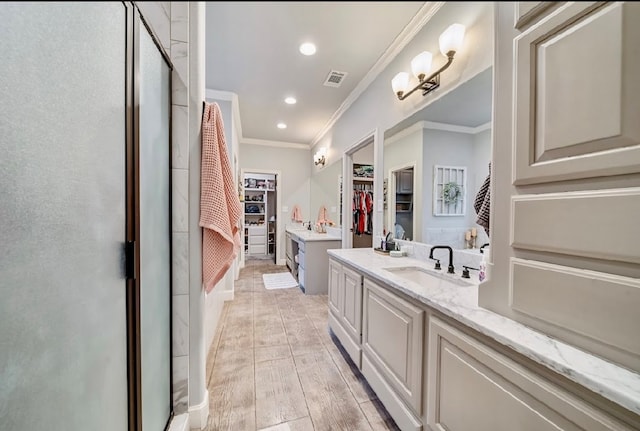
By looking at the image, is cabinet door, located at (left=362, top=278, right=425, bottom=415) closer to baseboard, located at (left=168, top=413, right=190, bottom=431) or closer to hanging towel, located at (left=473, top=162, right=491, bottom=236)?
hanging towel, located at (left=473, top=162, right=491, bottom=236)

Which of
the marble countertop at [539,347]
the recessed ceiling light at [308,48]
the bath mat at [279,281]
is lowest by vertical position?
the bath mat at [279,281]

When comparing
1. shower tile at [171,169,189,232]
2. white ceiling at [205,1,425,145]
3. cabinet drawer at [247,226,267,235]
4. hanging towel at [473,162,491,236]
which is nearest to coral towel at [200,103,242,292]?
shower tile at [171,169,189,232]

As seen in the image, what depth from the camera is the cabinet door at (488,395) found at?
0.64 metres

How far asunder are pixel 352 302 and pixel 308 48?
172 centimetres

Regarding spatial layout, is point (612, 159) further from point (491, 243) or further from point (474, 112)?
point (474, 112)

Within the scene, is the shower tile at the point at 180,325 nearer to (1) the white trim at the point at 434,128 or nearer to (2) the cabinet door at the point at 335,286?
(2) the cabinet door at the point at 335,286

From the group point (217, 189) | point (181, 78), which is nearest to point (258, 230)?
point (181, 78)

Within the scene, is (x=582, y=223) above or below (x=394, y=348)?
above

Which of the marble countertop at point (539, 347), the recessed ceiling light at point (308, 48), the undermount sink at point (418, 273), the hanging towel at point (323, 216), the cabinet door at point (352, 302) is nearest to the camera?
the recessed ceiling light at point (308, 48)

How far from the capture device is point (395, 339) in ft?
4.39

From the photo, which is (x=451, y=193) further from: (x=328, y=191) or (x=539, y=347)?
(x=328, y=191)

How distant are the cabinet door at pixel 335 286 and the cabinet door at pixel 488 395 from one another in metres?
1.08

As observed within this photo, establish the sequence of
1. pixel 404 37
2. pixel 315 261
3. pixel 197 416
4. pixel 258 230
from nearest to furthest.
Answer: pixel 404 37, pixel 197 416, pixel 315 261, pixel 258 230

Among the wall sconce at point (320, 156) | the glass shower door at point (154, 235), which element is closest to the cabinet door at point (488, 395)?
the glass shower door at point (154, 235)
